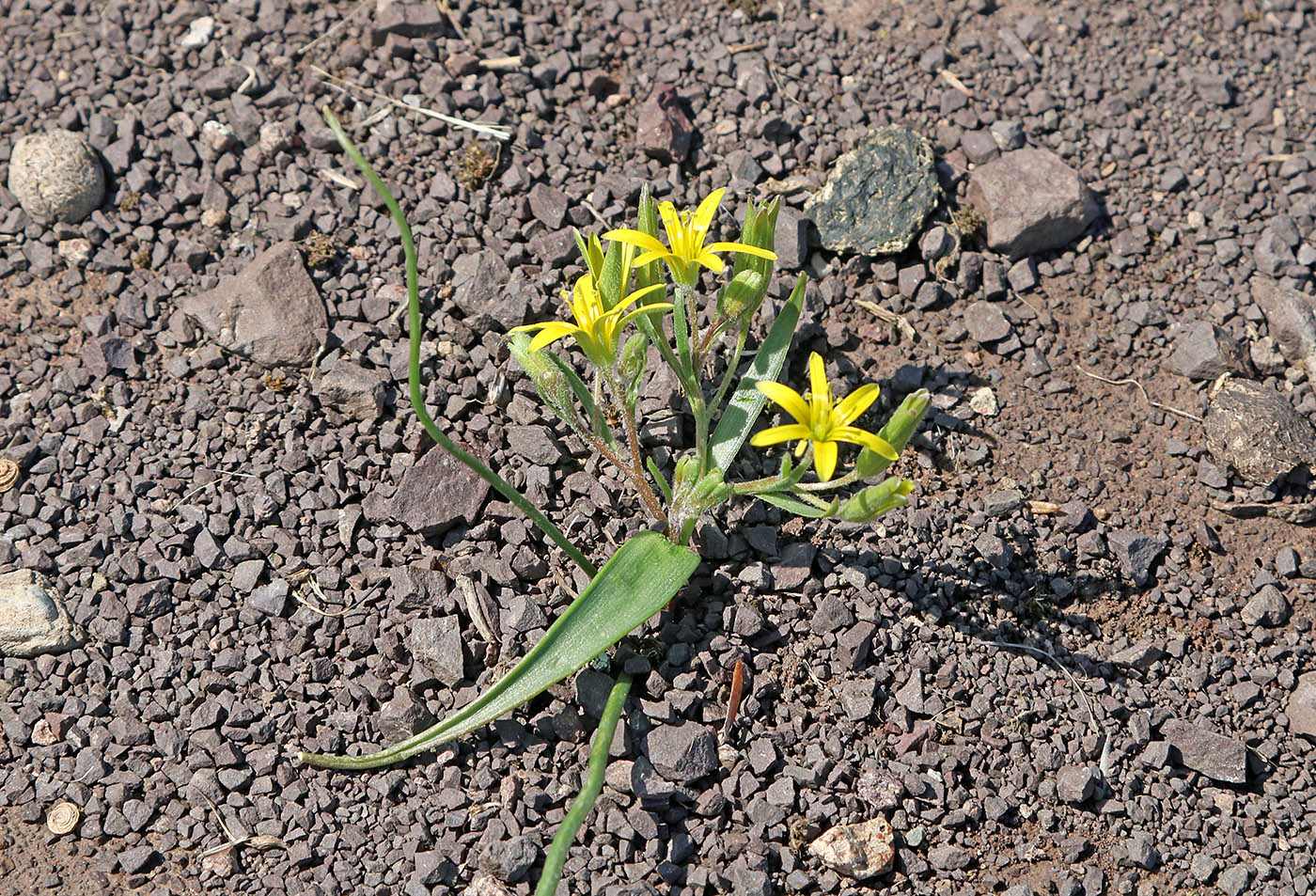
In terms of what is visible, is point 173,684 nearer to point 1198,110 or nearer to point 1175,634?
point 1175,634

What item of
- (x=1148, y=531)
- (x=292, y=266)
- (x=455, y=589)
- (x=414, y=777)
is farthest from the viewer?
(x=292, y=266)

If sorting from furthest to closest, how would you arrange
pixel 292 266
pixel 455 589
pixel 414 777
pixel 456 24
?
pixel 456 24, pixel 292 266, pixel 455 589, pixel 414 777

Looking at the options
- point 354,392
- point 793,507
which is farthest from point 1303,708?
point 354,392

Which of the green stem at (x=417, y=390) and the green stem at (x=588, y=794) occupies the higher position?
the green stem at (x=417, y=390)

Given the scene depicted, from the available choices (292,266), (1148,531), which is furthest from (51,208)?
(1148,531)

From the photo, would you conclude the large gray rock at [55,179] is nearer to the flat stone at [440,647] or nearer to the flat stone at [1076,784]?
the flat stone at [440,647]

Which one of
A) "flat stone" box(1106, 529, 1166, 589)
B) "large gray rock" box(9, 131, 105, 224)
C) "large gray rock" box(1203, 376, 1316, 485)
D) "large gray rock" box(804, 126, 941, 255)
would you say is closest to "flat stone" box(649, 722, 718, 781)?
"flat stone" box(1106, 529, 1166, 589)

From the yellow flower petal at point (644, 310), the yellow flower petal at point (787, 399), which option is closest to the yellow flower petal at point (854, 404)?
the yellow flower petal at point (787, 399)
